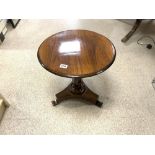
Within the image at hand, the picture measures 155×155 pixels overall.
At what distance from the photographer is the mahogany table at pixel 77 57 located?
1.23 metres

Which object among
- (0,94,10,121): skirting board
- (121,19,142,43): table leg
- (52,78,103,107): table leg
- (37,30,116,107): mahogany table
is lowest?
(121,19,142,43): table leg

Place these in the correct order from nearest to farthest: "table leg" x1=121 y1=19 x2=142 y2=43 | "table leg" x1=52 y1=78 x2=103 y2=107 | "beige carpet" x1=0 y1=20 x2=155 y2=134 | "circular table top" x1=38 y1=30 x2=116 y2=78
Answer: "circular table top" x1=38 y1=30 x2=116 y2=78 < "beige carpet" x1=0 y1=20 x2=155 y2=134 < "table leg" x1=52 y1=78 x2=103 y2=107 < "table leg" x1=121 y1=19 x2=142 y2=43

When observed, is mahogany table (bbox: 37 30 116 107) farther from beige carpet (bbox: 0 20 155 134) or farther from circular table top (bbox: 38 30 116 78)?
beige carpet (bbox: 0 20 155 134)

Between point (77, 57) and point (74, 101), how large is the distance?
480 mm

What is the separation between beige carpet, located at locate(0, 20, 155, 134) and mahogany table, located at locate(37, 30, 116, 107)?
0.34 ft

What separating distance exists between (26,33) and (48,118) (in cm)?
144

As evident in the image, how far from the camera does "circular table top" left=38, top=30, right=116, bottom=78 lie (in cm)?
123

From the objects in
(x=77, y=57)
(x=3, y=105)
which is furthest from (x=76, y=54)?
(x=3, y=105)

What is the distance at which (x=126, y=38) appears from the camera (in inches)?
93.5

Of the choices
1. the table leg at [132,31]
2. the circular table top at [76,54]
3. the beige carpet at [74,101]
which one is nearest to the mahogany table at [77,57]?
the circular table top at [76,54]

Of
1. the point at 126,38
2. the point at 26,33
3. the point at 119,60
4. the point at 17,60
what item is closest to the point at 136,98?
the point at 119,60

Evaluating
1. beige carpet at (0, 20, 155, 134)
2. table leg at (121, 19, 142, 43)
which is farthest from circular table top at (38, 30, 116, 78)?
table leg at (121, 19, 142, 43)

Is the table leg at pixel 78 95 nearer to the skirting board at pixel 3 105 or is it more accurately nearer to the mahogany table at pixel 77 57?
the mahogany table at pixel 77 57
